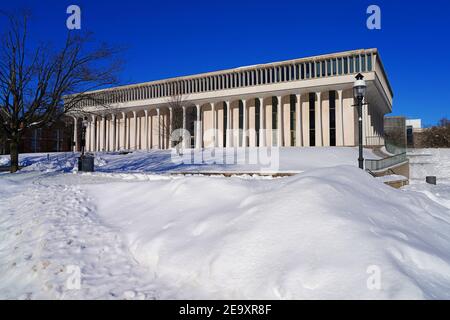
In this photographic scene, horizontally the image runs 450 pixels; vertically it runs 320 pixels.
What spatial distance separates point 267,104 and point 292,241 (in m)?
51.2

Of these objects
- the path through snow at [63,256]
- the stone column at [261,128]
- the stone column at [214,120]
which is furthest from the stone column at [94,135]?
the path through snow at [63,256]

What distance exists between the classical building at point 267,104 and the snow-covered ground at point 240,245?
36852 millimetres

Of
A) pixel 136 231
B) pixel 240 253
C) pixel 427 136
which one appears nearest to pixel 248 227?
pixel 240 253

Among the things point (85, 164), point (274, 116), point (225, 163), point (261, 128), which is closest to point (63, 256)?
point (85, 164)

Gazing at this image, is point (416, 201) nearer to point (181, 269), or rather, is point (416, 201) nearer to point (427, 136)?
point (181, 269)

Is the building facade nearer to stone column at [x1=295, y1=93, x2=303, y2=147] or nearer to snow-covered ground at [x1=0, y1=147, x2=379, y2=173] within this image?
snow-covered ground at [x1=0, y1=147, x2=379, y2=173]

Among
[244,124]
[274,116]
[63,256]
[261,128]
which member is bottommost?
[63,256]

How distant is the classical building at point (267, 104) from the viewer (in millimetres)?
45438

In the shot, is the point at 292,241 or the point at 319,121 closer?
the point at 292,241

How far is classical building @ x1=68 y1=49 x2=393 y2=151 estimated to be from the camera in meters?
45.4

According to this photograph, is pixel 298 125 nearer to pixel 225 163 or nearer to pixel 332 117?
pixel 332 117

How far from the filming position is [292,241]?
13.7 ft

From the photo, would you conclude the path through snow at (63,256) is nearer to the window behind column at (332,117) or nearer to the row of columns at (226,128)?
the row of columns at (226,128)

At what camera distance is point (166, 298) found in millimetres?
3562
